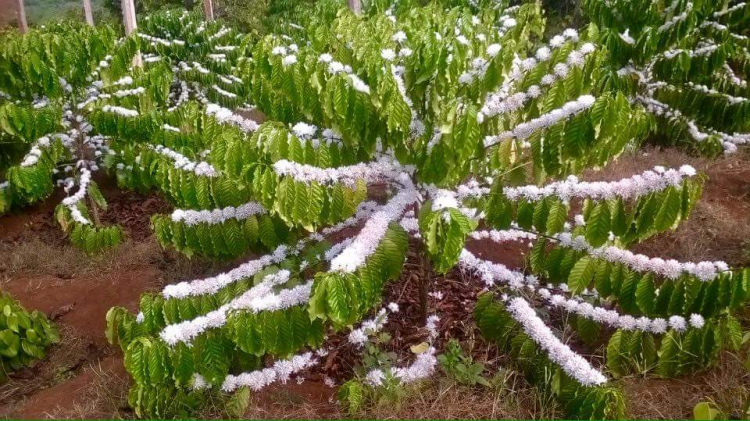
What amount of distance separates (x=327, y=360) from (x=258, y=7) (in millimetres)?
13585

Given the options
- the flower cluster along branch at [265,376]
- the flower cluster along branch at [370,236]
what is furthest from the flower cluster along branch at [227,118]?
the flower cluster along branch at [265,376]

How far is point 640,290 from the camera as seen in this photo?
7.83 feet

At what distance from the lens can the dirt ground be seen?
2811 millimetres

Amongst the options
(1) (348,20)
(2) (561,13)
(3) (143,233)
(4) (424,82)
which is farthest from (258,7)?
(4) (424,82)

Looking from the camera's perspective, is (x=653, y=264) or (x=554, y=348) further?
(x=554, y=348)

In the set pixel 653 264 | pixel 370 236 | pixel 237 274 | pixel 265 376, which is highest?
pixel 370 236

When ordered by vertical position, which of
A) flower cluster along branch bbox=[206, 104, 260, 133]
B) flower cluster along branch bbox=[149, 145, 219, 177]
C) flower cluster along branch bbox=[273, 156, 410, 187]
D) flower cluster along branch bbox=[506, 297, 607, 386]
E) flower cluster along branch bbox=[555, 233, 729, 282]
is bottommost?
flower cluster along branch bbox=[506, 297, 607, 386]

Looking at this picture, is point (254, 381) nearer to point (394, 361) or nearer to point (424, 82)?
point (394, 361)

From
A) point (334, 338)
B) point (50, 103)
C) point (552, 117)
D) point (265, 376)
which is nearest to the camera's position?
point (552, 117)

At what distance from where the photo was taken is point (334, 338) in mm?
3467

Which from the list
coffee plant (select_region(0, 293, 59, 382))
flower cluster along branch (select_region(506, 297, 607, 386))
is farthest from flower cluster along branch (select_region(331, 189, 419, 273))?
coffee plant (select_region(0, 293, 59, 382))

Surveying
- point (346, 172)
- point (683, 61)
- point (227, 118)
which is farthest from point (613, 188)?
point (683, 61)

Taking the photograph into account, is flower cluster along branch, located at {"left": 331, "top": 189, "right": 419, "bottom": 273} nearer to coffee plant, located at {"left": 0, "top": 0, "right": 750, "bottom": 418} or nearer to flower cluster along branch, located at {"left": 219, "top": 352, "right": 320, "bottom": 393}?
coffee plant, located at {"left": 0, "top": 0, "right": 750, "bottom": 418}

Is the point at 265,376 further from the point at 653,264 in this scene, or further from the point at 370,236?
the point at 653,264
